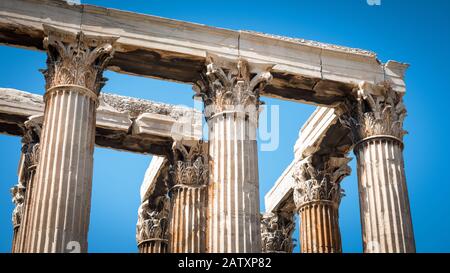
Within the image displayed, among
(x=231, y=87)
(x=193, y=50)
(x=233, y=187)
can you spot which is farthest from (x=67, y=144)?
(x=231, y=87)

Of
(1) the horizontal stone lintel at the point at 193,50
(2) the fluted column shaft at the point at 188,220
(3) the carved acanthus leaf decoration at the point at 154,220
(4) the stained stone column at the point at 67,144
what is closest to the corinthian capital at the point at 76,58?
A: (4) the stained stone column at the point at 67,144

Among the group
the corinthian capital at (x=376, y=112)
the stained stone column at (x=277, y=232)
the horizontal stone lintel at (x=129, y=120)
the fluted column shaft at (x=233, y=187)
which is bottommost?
the fluted column shaft at (x=233, y=187)

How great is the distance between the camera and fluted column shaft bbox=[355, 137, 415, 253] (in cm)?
2541

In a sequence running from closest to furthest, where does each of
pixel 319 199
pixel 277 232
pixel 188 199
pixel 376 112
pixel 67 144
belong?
pixel 67 144, pixel 376 112, pixel 188 199, pixel 319 199, pixel 277 232

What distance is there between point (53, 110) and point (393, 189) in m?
10.9

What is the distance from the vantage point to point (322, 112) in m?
30.8

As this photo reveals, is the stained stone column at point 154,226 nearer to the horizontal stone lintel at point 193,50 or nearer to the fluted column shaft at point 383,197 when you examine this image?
the horizontal stone lintel at point 193,50

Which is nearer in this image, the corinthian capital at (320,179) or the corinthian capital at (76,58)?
the corinthian capital at (76,58)

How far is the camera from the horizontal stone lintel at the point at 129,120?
99.5 feet

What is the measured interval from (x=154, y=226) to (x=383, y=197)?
10729 mm

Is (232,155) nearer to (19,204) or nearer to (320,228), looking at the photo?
(320,228)

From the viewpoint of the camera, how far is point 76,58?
24562 mm

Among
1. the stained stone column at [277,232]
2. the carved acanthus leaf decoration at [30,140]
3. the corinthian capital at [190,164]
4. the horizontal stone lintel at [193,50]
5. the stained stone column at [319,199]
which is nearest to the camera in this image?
the horizontal stone lintel at [193,50]

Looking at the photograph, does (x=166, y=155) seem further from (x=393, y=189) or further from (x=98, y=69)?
(x=393, y=189)
